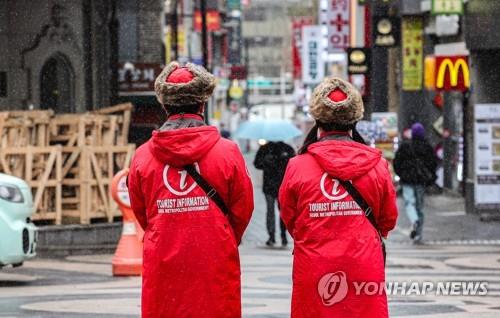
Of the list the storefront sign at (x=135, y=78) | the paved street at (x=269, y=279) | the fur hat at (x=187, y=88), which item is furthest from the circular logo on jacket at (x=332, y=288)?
the storefront sign at (x=135, y=78)

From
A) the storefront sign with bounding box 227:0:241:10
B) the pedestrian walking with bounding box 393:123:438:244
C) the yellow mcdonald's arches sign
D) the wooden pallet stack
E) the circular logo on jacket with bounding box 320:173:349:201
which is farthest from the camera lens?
the storefront sign with bounding box 227:0:241:10

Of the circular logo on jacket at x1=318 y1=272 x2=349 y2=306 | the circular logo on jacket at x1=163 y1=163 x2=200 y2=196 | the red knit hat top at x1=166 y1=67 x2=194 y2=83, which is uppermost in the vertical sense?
the red knit hat top at x1=166 y1=67 x2=194 y2=83

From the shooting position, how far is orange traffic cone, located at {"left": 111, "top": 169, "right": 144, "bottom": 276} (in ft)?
56.4

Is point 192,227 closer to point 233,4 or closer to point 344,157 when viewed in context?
point 344,157

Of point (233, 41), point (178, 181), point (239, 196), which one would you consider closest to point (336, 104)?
point (239, 196)

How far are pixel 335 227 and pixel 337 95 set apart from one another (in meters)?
0.72

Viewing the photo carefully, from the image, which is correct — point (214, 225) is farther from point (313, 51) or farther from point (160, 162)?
point (313, 51)

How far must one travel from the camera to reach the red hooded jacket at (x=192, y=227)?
7.59 meters

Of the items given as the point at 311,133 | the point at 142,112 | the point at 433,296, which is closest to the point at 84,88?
the point at 142,112

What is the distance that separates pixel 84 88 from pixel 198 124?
22736 mm

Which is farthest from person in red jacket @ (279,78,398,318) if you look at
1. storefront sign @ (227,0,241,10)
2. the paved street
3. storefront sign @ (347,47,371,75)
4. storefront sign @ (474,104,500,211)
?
storefront sign @ (227,0,241,10)

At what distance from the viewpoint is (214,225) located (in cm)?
764

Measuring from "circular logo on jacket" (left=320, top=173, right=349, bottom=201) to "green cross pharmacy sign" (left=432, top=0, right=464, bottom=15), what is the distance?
24467 mm

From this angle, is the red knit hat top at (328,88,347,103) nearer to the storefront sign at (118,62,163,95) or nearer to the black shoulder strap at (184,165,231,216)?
the black shoulder strap at (184,165,231,216)
